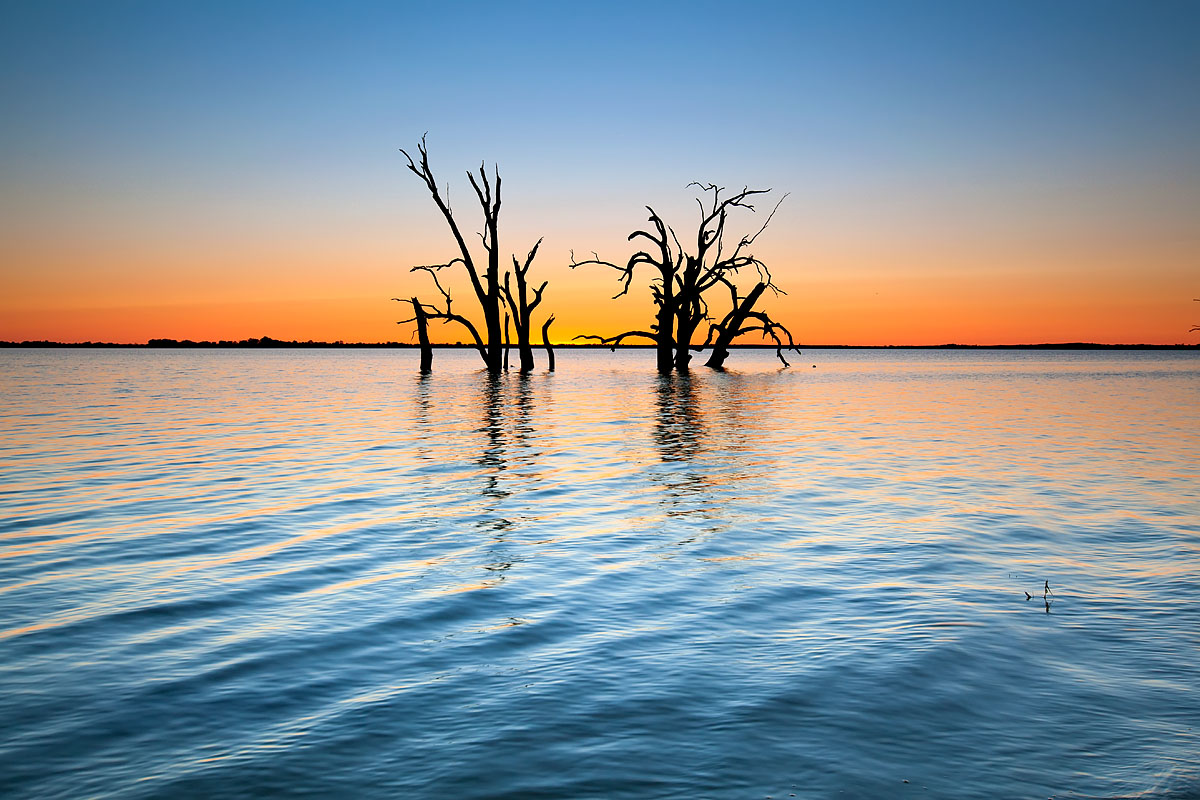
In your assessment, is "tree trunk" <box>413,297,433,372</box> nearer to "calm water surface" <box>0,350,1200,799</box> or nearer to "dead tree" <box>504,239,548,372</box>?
"dead tree" <box>504,239,548,372</box>

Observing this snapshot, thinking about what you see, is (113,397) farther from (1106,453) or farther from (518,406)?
(1106,453)

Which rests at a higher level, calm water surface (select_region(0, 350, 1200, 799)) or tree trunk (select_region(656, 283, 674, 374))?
tree trunk (select_region(656, 283, 674, 374))

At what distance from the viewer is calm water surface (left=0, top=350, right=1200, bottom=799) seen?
13.2 ft

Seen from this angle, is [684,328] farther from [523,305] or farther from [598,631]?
[598,631]

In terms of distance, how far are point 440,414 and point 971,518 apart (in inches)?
749

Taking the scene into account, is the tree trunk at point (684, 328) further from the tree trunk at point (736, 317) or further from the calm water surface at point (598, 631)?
the calm water surface at point (598, 631)

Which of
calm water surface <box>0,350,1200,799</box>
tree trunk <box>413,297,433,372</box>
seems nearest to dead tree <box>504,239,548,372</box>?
tree trunk <box>413,297,433,372</box>

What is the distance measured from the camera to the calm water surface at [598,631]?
4035 mm

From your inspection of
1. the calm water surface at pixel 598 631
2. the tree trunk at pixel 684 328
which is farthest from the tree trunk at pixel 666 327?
the calm water surface at pixel 598 631

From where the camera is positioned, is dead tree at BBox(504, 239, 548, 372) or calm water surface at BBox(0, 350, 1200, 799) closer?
calm water surface at BBox(0, 350, 1200, 799)

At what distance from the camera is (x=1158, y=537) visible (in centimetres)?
943

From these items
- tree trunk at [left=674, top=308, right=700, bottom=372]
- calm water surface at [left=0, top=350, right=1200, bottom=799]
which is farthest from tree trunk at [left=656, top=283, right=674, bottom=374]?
calm water surface at [left=0, top=350, right=1200, bottom=799]

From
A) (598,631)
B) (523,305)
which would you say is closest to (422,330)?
(523,305)

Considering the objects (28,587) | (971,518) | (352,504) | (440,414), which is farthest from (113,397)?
(971,518)
